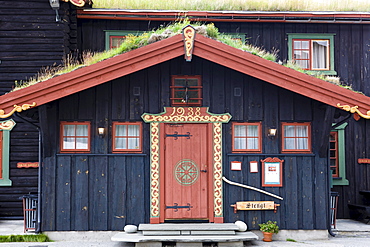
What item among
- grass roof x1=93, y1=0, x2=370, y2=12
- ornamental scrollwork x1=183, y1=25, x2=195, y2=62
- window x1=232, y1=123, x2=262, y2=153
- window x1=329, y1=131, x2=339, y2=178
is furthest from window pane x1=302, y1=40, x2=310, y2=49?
ornamental scrollwork x1=183, y1=25, x2=195, y2=62

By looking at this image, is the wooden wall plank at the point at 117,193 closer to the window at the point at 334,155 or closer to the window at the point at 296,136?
the window at the point at 296,136

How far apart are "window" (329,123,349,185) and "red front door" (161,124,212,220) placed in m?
5.41

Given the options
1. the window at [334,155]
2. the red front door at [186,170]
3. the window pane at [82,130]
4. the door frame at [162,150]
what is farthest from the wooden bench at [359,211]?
the window pane at [82,130]

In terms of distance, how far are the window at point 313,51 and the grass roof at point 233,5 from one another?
1.50 meters

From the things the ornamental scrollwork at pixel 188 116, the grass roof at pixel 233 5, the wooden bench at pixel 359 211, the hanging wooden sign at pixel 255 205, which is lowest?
the wooden bench at pixel 359 211

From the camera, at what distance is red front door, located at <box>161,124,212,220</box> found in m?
11.2

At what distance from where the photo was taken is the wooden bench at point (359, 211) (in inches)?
533

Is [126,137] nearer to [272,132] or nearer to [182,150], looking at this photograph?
[182,150]

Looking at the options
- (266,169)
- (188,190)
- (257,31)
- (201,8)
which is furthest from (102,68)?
(201,8)

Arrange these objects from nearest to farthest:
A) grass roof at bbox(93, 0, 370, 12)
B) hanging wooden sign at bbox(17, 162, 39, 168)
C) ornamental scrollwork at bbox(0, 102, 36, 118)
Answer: ornamental scrollwork at bbox(0, 102, 36, 118) → hanging wooden sign at bbox(17, 162, 39, 168) → grass roof at bbox(93, 0, 370, 12)

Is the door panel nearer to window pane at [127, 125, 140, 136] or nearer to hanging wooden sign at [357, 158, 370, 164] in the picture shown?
window pane at [127, 125, 140, 136]

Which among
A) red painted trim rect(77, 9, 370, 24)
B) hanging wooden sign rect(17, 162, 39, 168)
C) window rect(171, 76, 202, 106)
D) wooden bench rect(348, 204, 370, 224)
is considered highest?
red painted trim rect(77, 9, 370, 24)

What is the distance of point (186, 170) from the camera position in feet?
A: 36.9

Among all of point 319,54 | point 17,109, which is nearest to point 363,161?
point 319,54
